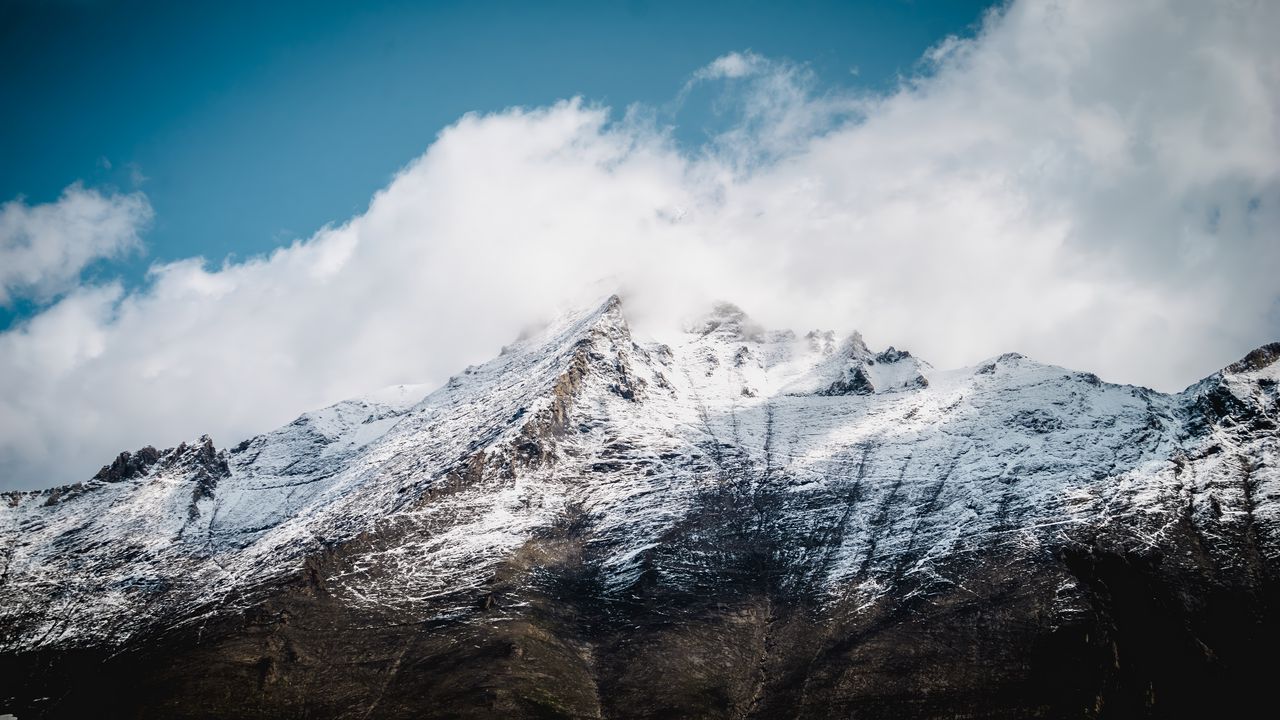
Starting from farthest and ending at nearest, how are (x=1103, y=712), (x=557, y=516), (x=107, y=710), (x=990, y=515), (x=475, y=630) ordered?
(x=557, y=516), (x=990, y=515), (x=475, y=630), (x=107, y=710), (x=1103, y=712)

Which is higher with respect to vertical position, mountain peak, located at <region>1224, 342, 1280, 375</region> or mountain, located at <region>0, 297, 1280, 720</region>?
mountain peak, located at <region>1224, 342, 1280, 375</region>

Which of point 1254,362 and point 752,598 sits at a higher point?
point 1254,362

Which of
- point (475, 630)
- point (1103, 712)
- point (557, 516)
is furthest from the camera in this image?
point (557, 516)

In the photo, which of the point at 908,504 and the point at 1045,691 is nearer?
the point at 1045,691

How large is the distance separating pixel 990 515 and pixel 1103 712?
71229mm

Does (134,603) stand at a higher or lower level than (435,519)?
lower

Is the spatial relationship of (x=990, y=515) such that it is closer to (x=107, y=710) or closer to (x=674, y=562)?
(x=674, y=562)

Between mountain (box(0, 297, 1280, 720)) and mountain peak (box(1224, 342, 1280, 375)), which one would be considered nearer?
mountain (box(0, 297, 1280, 720))

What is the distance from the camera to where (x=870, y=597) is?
474 ft

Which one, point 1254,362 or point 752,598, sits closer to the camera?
point 752,598

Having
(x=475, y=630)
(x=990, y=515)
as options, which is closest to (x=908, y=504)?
(x=990, y=515)

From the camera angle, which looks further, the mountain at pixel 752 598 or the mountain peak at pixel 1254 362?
the mountain peak at pixel 1254 362

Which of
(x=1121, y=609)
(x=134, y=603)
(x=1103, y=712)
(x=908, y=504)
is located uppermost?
(x=908, y=504)

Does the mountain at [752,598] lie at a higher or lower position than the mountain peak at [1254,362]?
lower
